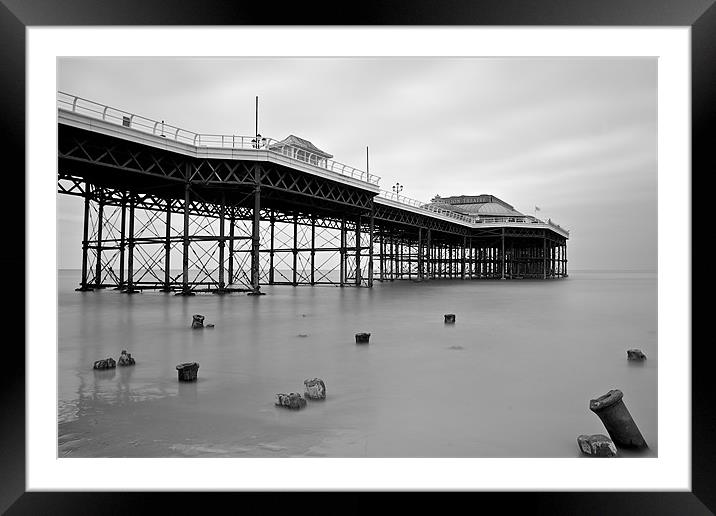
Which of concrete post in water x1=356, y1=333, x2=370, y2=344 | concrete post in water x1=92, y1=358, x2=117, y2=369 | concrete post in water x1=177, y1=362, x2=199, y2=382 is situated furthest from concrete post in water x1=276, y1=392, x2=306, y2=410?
concrete post in water x1=356, y1=333, x2=370, y2=344

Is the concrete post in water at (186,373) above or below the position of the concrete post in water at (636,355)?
above

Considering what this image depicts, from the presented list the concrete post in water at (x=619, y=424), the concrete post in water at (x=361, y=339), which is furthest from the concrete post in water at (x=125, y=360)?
the concrete post in water at (x=619, y=424)

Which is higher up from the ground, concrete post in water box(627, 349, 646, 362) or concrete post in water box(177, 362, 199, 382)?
concrete post in water box(177, 362, 199, 382)

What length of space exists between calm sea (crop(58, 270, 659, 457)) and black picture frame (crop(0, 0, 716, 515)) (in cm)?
71

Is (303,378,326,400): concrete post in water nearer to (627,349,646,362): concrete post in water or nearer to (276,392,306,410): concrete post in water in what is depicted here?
(276,392,306,410): concrete post in water

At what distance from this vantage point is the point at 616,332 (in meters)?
12.8

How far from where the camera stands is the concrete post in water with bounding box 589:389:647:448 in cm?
433

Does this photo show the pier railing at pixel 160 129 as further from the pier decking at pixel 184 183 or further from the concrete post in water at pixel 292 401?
the concrete post in water at pixel 292 401
